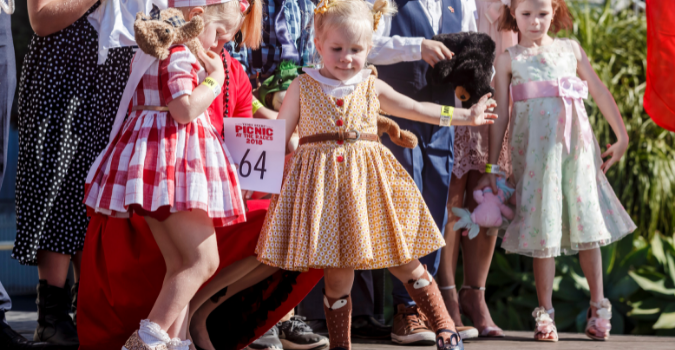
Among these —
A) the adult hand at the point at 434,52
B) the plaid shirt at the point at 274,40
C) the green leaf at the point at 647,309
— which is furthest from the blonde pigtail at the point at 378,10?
the green leaf at the point at 647,309

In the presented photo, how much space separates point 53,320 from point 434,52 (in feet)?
Answer: 6.59

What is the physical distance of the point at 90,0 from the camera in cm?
279

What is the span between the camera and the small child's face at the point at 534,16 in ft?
10.9

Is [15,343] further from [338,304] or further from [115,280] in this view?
[338,304]

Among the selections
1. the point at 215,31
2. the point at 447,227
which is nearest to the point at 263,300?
the point at 215,31

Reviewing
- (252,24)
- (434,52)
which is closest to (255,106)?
(252,24)

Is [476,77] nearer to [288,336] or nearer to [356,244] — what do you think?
[356,244]

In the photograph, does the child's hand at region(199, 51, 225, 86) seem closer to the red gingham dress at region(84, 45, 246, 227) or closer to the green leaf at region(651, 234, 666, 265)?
the red gingham dress at region(84, 45, 246, 227)

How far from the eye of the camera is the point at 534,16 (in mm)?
3352

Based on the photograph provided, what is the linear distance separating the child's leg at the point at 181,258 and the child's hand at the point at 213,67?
467mm

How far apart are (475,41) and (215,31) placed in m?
1.38

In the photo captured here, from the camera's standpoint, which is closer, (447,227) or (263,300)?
(263,300)

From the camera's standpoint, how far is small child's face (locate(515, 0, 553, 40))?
131 inches

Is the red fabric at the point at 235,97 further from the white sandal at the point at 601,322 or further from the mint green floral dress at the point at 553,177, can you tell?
the white sandal at the point at 601,322
